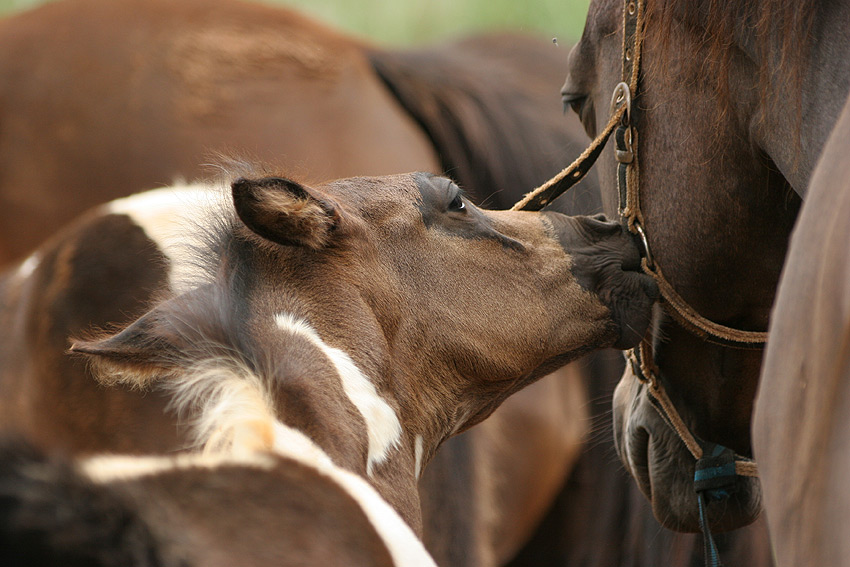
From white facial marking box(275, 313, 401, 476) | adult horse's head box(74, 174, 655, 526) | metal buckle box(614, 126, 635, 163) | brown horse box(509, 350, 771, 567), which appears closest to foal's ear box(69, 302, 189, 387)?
adult horse's head box(74, 174, 655, 526)

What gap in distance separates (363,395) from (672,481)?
0.87m

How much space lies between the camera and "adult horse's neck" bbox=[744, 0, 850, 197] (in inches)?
66.2

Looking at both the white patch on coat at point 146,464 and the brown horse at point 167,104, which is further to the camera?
the brown horse at point 167,104

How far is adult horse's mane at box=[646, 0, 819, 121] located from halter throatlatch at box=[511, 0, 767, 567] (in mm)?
79

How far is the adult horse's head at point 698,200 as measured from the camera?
1.90 metres

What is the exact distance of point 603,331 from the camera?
2188mm

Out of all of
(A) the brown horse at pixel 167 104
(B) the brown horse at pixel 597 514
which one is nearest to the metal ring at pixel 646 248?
(A) the brown horse at pixel 167 104

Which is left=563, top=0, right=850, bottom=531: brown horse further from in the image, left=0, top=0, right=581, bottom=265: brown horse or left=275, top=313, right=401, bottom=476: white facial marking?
left=0, top=0, right=581, bottom=265: brown horse

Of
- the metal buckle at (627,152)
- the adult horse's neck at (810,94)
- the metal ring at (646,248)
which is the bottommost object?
the metal ring at (646,248)

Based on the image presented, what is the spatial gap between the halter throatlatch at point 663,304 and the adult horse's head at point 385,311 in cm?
6

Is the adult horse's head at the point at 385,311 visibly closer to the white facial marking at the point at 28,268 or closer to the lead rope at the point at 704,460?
the lead rope at the point at 704,460

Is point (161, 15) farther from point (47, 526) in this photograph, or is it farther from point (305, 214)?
point (47, 526)

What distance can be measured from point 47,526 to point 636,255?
4.91 ft

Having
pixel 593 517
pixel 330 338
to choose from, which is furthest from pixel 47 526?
pixel 593 517
